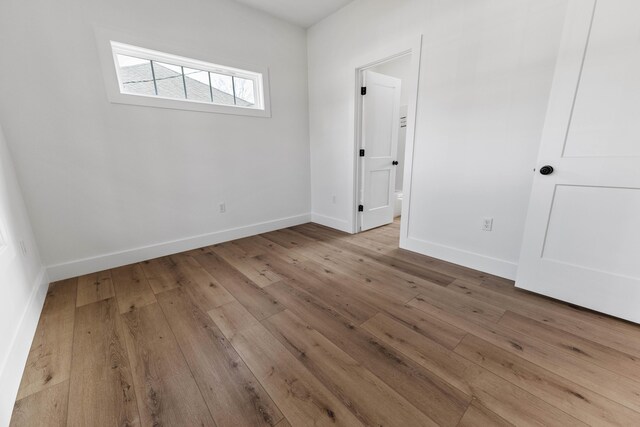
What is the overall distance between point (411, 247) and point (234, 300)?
6.08ft

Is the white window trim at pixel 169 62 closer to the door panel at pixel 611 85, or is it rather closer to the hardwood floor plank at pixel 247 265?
the hardwood floor plank at pixel 247 265

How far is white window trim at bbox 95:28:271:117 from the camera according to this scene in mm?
2174

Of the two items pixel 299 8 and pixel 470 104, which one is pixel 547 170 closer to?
pixel 470 104

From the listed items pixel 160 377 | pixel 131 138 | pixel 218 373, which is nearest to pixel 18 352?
pixel 160 377

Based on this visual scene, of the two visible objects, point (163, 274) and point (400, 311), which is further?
point (163, 274)

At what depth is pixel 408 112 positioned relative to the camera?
8.38 feet

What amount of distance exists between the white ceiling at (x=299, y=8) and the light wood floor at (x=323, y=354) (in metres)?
2.90

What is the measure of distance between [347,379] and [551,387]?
92cm

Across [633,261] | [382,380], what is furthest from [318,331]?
[633,261]

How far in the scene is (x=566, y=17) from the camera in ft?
5.11

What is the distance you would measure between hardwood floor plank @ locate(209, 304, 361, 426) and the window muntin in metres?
2.34

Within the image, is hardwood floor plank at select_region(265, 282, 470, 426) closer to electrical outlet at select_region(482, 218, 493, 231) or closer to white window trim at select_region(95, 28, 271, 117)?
electrical outlet at select_region(482, 218, 493, 231)

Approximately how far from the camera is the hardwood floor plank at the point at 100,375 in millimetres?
1058

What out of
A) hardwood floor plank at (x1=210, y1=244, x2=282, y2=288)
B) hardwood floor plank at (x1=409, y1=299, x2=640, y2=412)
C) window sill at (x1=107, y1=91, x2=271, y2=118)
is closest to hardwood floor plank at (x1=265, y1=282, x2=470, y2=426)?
hardwood floor plank at (x1=210, y1=244, x2=282, y2=288)
